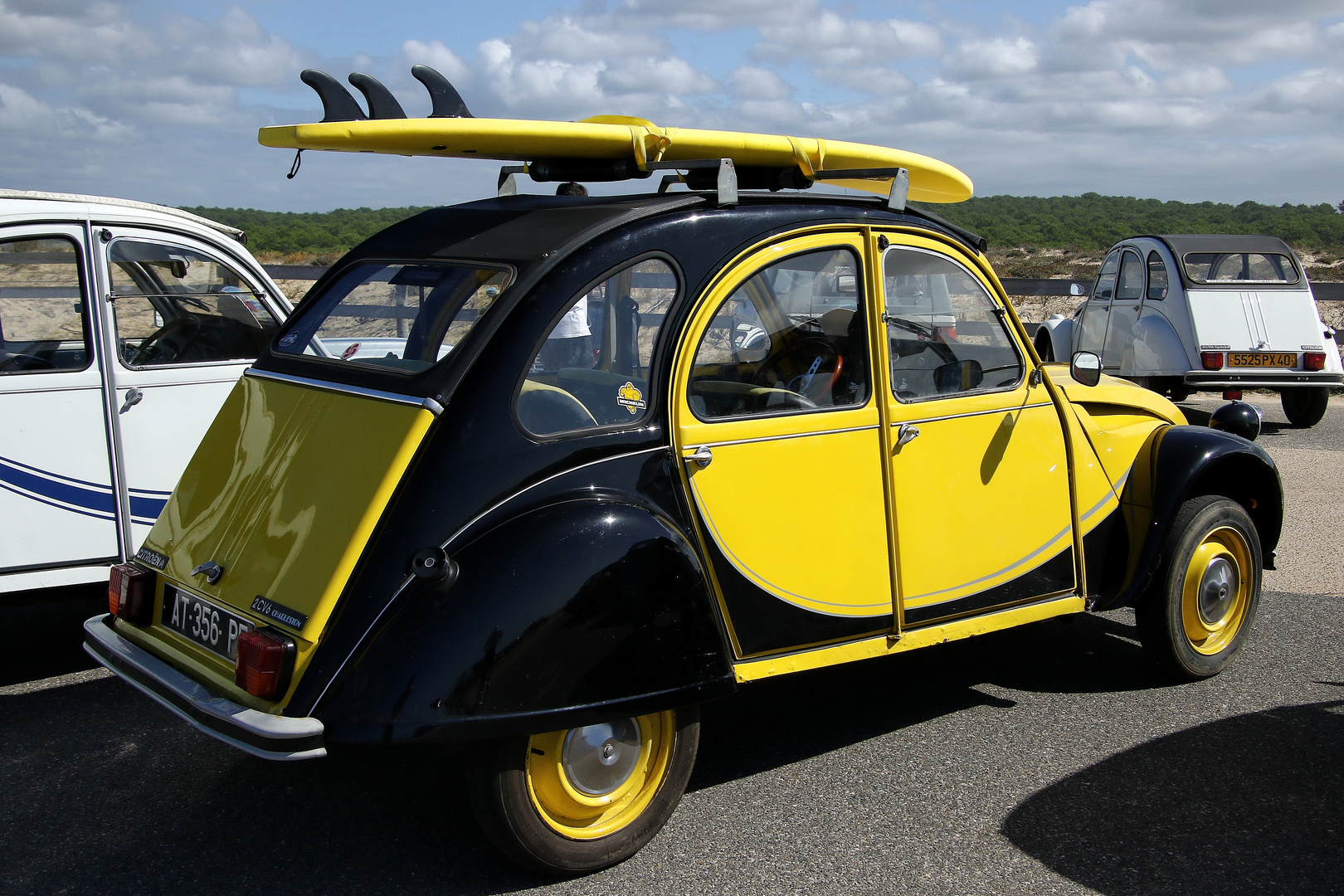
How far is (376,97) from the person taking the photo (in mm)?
3570

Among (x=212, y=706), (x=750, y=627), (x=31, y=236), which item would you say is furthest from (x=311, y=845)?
(x=31, y=236)

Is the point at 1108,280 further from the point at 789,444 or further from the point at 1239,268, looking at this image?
the point at 789,444

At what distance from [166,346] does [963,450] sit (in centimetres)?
390

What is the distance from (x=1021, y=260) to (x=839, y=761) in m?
39.8

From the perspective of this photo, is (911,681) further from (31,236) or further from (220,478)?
(31,236)

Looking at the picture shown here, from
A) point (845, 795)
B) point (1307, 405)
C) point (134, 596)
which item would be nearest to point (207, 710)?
point (134, 596)

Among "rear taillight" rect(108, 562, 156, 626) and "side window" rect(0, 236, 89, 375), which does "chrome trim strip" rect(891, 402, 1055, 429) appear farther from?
"side window" rect(0, 236, 89, 375)

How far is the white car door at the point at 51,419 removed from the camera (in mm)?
4812

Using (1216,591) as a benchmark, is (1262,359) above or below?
above

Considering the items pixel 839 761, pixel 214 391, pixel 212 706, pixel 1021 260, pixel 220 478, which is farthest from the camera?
pixel 1021 260

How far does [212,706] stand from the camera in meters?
2.99

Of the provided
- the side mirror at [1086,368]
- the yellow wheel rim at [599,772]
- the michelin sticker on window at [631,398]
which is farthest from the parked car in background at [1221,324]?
the yellow wheel rim at [599,772]

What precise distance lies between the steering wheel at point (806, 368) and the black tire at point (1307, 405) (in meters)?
10.5

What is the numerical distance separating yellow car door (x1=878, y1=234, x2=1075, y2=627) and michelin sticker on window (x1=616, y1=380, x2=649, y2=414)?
93 centimetres
